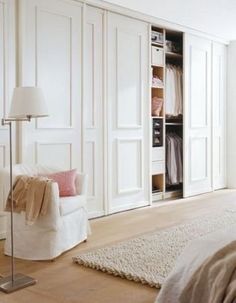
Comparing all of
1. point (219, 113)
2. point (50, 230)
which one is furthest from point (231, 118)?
Answer: point (50, 230)

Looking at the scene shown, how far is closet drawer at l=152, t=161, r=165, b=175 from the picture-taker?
6.17 meters

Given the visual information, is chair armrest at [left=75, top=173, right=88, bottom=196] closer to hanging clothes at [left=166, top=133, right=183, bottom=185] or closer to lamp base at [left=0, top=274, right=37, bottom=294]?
lamp base at [left=0, top=274, right=37, bottom=294]

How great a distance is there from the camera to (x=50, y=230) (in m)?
3.55

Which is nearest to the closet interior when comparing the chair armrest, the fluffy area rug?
the fluffy area rug

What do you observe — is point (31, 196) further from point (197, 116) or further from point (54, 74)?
point (197, 116)

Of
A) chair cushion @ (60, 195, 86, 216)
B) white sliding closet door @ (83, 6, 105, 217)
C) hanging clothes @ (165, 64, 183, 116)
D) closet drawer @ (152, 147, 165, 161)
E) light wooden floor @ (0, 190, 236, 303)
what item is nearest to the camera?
light wooden floor @ (0, 190, 236, 303)

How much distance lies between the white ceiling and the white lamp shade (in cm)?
225

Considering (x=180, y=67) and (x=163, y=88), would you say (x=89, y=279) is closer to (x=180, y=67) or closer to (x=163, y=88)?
(x=163, y=88)

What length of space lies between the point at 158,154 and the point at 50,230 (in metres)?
2.96

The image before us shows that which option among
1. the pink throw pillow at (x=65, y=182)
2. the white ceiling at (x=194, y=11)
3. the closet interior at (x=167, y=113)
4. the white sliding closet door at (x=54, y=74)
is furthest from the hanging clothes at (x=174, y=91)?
the pink throw pillow at (x=65, y=182)

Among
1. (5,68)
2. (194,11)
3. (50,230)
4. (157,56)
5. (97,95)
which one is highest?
(194,11)

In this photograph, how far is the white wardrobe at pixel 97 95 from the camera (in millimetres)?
4496

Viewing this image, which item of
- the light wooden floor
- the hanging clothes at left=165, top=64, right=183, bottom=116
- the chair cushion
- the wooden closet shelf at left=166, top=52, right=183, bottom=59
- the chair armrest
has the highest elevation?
the wooden closet shelf at left=166, top=52, right=183, bottom=59

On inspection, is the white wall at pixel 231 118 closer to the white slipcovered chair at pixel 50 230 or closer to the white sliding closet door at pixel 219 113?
the white sliding closet door at pixel 219 113
